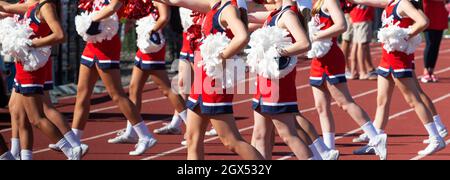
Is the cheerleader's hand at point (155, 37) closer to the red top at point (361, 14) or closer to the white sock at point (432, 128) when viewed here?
the white sock at point (432, 128)

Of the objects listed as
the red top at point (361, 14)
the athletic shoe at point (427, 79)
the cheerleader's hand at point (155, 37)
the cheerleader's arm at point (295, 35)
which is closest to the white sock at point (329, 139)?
the cheerleader's hand at point (155, 37)

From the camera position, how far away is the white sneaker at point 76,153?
31.2ft

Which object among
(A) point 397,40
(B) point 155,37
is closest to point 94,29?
(B) point 155,37

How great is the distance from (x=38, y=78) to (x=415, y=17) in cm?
321

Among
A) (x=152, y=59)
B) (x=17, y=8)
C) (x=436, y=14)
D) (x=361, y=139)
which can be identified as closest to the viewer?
(x=17, y=8)

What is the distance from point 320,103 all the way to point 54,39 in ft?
7.84

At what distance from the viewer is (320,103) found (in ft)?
33.2

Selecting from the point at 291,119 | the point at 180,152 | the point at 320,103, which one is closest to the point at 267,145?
the point at 291,119

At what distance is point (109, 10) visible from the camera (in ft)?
32.9

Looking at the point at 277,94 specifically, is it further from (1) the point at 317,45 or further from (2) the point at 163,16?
(2) the point at 163,16

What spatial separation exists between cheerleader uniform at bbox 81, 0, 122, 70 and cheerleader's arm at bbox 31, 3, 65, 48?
103cm

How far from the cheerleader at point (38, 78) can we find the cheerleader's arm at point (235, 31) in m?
1.97
